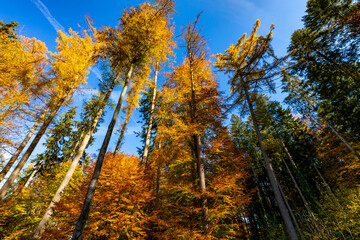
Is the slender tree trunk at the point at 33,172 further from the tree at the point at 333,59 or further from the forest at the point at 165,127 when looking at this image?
the tree at the point at 333,59

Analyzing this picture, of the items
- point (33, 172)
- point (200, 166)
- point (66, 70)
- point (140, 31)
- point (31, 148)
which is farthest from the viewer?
point (33, 172)

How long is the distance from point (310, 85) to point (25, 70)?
22.8 metres

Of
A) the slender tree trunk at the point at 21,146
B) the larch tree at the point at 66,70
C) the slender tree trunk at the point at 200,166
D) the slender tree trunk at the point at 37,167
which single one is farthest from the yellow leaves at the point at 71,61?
the slender tree trunk at the point at 200,166

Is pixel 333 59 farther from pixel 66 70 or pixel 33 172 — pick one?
pixel 33 172

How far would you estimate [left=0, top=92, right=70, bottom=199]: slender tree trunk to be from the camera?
7289 millimetres

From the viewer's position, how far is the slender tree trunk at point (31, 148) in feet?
23.9

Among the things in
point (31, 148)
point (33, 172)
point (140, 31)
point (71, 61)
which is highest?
point (71, 61)

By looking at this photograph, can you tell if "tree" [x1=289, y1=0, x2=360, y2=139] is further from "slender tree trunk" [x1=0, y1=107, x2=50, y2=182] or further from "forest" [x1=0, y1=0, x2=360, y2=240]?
"slender tree trunk" [x1=0, y1=107, x2=50, y2=182]

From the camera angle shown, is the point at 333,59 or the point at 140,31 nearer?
the point at 140,31

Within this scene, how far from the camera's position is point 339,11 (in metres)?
9.83

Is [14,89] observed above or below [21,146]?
above

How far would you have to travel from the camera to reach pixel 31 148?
8094mm

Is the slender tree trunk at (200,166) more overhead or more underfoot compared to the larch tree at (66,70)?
more underfoot

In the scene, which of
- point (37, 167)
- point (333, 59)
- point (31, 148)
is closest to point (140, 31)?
point (31, 148)
